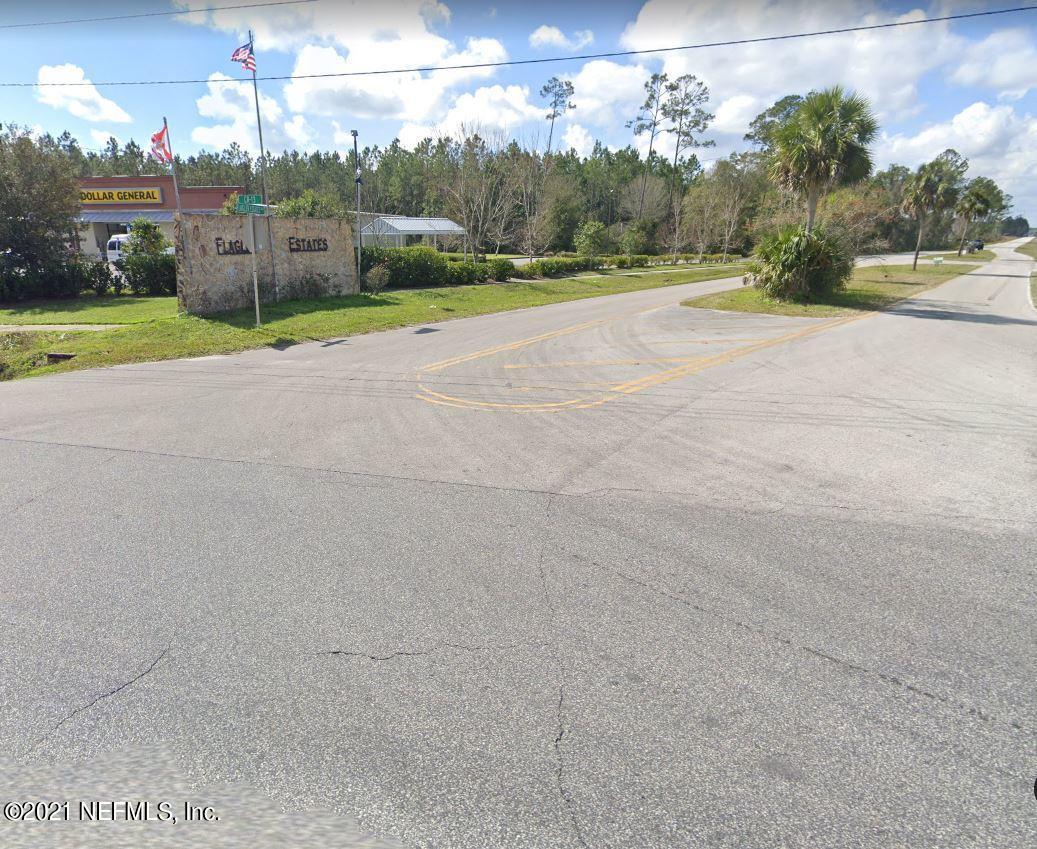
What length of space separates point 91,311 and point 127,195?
33294 mm

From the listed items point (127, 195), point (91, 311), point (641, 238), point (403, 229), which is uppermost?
point (127, 195)

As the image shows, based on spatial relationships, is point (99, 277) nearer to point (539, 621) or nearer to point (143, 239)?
point (143, 239)

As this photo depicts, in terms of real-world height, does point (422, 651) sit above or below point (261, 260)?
below

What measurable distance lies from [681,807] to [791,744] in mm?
655

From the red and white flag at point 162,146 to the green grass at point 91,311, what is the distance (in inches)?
179

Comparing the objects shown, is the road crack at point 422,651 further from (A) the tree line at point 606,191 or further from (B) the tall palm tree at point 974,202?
(B) the tall palm tree at point 974,202

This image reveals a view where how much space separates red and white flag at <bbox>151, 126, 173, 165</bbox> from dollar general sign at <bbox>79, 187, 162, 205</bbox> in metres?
32.0

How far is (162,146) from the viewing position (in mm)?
17984

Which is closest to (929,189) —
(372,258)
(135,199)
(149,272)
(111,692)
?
(372,258)

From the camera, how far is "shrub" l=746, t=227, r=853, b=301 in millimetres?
20406

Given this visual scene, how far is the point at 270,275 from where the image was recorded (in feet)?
61.6

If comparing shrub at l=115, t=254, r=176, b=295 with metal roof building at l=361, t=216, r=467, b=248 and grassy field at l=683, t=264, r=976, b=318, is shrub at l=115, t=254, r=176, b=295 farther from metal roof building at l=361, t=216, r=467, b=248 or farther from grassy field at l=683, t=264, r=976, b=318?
metal roof building at l=361, t=216, r=467, b=248

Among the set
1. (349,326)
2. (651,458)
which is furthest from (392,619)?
(349,326)

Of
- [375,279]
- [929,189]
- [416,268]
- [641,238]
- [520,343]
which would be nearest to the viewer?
[520,343]
